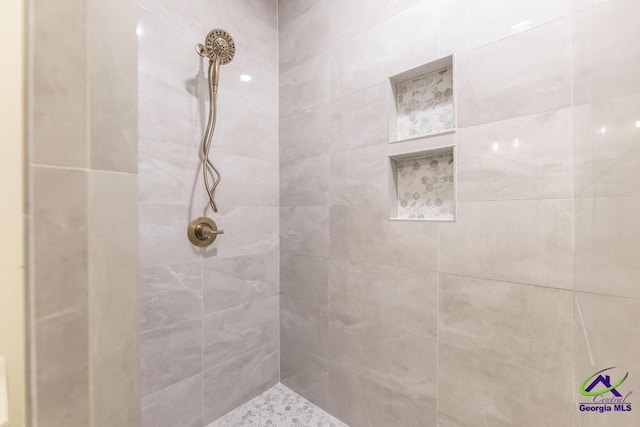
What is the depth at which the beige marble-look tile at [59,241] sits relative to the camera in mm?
364

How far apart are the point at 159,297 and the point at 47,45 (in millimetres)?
1013

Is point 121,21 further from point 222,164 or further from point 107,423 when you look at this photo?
point 222,164

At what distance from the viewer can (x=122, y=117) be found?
1.53ft

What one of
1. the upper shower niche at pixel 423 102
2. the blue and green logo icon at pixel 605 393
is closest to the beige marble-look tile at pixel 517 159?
the upper shower niche at pixel 423 102

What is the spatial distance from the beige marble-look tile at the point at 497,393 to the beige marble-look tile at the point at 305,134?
103cm

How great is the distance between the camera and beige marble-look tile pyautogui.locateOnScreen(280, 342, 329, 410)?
1.42 m

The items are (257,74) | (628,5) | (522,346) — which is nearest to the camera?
(628,5)

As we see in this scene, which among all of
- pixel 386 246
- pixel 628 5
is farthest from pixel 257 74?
pixel 628 5

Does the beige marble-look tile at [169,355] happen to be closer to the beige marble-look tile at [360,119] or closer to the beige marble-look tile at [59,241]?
the beige marble-look tile at [59,241]

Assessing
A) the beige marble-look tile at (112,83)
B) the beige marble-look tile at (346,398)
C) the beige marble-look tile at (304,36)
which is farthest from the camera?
the beige marble-look tile at (304,36)

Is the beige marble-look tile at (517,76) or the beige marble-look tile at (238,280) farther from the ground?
the beige marble-look tile at (517,76)

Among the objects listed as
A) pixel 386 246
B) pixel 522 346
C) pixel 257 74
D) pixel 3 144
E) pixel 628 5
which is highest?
pixel 257 74

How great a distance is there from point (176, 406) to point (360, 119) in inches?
58.3

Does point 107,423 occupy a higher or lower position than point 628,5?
lower
